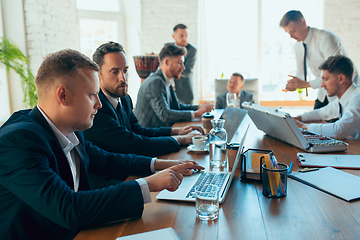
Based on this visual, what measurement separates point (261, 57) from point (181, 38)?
2.15m

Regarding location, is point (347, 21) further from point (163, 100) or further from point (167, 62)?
point (163, 100)

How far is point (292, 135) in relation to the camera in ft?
5.20

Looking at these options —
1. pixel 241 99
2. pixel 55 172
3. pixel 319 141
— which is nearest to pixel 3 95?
pixel 241 99

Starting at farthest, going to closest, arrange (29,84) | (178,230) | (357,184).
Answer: (29,84), (357,184), (178,230)

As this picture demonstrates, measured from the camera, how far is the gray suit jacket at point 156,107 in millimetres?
2635

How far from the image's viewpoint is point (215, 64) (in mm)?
6012

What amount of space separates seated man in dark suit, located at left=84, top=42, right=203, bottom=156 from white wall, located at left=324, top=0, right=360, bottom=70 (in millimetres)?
4702

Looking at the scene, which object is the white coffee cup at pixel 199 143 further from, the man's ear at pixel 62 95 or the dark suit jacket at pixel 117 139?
the man's ear at pixel 62 95

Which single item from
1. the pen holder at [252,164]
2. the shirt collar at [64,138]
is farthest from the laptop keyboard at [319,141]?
the shirt collar at [64,138]

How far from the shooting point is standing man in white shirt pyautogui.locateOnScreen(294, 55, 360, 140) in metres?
1.86

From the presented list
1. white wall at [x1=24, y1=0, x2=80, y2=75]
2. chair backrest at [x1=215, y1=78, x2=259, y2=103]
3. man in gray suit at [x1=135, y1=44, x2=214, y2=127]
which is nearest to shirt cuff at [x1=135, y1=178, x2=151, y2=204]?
man in gray suit at [x1=135, y1=44, x2=214, y2=127]

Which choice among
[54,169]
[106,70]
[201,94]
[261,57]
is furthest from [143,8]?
[54,169]

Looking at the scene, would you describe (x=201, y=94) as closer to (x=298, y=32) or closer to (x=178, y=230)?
(x=298, y=32)

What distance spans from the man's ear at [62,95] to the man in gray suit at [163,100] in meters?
1.68
